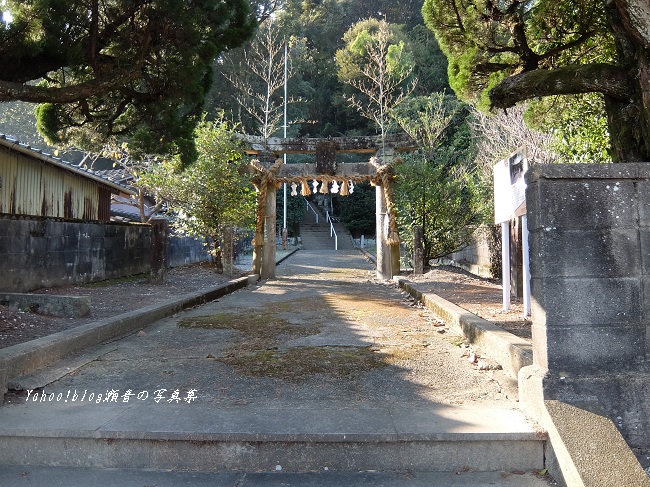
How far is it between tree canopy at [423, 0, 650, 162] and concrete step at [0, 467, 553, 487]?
140 inches

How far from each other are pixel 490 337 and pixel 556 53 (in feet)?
14.0

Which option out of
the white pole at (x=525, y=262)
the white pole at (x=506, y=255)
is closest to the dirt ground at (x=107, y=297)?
the white pole at (x=506, y=255)

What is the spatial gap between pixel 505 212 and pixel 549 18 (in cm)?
267

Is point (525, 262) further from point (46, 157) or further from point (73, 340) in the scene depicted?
point (46, 157)

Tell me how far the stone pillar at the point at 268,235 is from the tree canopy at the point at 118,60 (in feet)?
21.1

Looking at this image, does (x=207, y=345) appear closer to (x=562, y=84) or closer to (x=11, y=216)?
(x=562, y=84)

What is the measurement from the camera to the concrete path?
3.26 m

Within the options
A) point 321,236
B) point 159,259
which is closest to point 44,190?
point 159,259

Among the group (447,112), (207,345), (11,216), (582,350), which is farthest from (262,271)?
(447,112)

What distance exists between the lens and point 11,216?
Result: 961 cm

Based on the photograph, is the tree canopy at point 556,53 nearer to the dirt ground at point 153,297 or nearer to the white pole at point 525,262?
the white pole at point 525,262

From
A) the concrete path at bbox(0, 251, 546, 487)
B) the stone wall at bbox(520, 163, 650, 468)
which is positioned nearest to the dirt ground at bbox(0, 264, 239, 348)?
the concrete path at bbox(0, 251, 546, 487)

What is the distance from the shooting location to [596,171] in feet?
11.6

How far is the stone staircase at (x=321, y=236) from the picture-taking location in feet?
127
